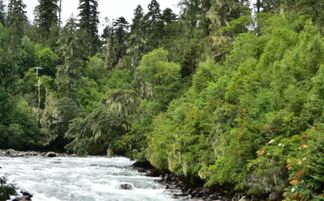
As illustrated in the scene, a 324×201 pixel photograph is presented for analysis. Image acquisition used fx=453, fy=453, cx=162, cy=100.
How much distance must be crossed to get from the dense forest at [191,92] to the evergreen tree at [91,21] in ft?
0.58

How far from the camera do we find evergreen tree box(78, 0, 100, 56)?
77250 mm

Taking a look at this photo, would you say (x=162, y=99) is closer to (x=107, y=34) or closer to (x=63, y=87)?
(x=63, y=87)

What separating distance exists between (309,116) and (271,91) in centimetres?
351

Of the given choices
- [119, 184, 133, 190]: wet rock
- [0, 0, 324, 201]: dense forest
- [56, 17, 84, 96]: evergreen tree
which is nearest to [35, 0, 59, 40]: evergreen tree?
[0, 0, 324, 201]: dense forest

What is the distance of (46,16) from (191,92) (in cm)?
5258

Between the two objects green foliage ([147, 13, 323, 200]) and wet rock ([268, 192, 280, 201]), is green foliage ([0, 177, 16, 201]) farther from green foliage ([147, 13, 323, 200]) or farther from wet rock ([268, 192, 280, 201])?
wet rock ([268, 192, 280, 201])

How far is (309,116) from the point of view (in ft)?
49.4

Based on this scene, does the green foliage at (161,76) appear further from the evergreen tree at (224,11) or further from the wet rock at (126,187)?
the wet rock at (126,187)

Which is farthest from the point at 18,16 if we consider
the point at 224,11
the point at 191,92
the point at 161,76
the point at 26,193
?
the point at 26,193

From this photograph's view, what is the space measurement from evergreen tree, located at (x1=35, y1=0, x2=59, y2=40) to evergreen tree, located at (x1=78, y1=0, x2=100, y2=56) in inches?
171

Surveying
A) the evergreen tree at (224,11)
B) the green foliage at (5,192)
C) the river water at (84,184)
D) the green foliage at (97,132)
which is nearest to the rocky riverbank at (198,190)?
the river water at (84,184)

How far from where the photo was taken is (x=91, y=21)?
258 ft

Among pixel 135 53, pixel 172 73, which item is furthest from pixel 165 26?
pixel 172 73

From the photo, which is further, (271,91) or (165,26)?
(165,26)
